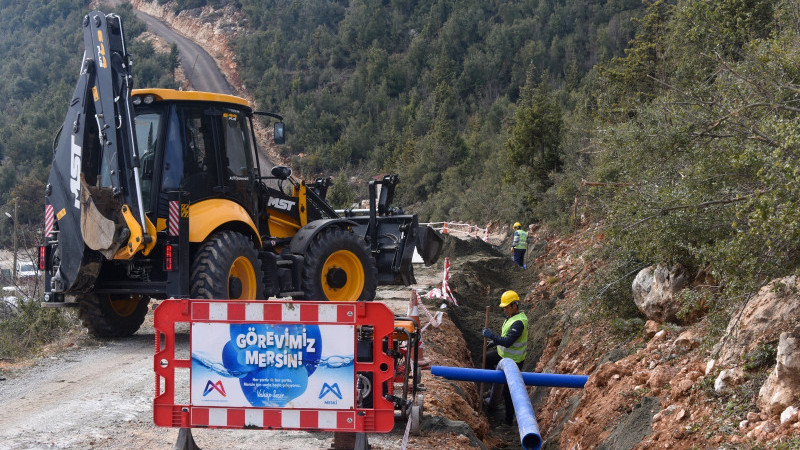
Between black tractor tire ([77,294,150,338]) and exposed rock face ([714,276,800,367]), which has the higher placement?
exposed rock face ([714,276,800,367])

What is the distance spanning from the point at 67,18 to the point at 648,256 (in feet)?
258

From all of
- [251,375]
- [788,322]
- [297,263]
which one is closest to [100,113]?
[297,263]

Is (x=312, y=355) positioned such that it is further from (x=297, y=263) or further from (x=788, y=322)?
(x=297, y=263)

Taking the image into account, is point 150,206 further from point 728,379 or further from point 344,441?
point 728,379

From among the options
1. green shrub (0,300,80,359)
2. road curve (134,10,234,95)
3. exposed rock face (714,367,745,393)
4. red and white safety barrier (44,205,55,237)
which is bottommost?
green shrub (0,300,80,359)

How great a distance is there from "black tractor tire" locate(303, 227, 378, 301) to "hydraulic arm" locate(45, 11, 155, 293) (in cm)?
258

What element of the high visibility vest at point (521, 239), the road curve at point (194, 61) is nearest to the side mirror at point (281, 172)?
the high visibility vest at point (521, 239)

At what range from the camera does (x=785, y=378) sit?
18.3ft

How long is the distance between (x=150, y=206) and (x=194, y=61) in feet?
181

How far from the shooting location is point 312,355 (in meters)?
5.67

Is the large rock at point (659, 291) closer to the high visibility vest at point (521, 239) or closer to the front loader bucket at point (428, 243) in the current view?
the front loader bucket at point (428, 243)

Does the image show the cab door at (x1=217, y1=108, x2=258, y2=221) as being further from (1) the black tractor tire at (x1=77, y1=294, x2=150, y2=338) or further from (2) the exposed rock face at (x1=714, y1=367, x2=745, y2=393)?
(2) the exposed rock face at (x1=714, y1=367, x2=745, y2=393)

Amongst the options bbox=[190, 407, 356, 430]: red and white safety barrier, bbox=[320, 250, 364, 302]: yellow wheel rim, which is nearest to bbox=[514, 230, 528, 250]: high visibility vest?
bbox=[320, 250, 364, 302]: yellow wheel rim

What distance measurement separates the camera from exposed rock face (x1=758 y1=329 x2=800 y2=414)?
217 inches
